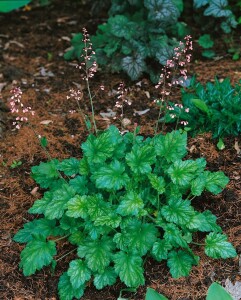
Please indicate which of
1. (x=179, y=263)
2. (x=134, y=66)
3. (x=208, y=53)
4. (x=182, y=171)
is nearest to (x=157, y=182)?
(x=182, y=171)

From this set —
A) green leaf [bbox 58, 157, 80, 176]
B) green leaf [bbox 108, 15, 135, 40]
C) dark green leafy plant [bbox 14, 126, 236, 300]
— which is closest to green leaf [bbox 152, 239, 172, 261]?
dark green leafy plant [bbox 14, 126, 236, 300]

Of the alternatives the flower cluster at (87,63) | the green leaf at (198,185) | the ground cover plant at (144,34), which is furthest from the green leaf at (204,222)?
the ground cover plant at (144,34)

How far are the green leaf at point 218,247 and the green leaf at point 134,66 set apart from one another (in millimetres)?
1811

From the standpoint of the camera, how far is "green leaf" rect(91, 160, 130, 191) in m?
2.96

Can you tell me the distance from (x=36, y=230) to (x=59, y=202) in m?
0.24

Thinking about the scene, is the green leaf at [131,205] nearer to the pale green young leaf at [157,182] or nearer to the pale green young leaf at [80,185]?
the pale green young leaf at [157,182]

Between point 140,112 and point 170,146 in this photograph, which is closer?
point 170,146

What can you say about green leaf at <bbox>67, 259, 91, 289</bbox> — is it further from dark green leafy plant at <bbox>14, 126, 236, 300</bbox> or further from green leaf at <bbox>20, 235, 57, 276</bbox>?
green leaf at <bbox>20, 235, 57, 276</bbox>

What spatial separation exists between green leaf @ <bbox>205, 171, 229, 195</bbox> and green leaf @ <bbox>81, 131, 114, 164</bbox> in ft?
2.04

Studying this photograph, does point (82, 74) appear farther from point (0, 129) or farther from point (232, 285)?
point (232, 285)

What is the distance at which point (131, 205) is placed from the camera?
9.55 ft

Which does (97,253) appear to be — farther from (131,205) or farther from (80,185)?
(80,185)

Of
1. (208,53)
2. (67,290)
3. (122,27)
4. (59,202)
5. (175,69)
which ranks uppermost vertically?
(175,69)

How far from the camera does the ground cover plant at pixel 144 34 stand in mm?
4383
